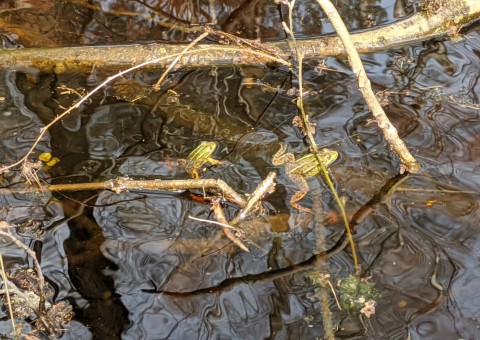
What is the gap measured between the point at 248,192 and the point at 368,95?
85 cm

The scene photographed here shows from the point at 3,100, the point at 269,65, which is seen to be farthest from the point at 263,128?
the point at 3,100

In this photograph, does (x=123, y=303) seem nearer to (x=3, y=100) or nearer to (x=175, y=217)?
(x=175, y=217)

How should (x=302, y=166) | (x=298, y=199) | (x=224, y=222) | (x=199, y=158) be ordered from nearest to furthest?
(x=224, y=222) < (x=298, y=199) < (x=302, y=166) < (x=199, y=158)

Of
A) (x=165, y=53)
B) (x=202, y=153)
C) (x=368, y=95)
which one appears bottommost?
(x=202, y=153)

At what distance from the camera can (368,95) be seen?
3.08 m

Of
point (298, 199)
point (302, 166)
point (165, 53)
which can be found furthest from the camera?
point (165, 53)

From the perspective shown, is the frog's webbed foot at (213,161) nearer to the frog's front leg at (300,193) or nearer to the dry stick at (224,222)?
the dry stick at (224,222)

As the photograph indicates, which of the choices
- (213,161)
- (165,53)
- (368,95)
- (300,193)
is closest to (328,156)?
(300,193)

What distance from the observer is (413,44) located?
4383 millimetres

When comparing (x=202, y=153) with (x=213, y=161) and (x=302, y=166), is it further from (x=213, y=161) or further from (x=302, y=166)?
(x=302, y=166)

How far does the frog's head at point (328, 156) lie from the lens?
11.1ft

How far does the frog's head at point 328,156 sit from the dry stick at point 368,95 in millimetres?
331

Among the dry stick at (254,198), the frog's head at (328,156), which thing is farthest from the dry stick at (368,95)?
the dry stick at (254,198)

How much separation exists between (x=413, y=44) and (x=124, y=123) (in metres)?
2.25
